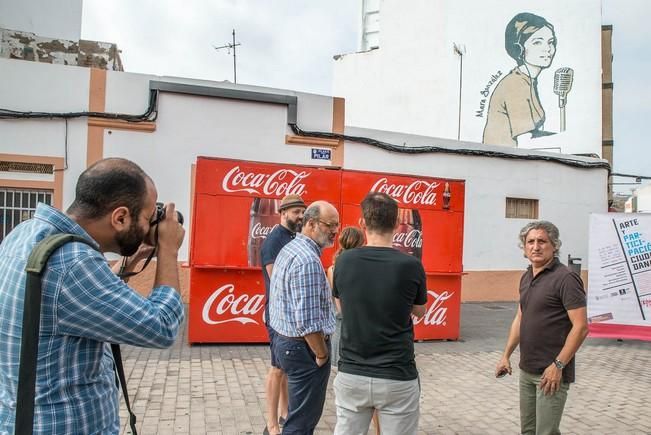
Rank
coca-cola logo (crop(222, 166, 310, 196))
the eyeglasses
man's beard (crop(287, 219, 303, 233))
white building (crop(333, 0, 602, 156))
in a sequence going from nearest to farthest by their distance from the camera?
the eyeglasses < man's beard (crop(287, 219, 303, 233)) < coca-cola logo (crop(222, 166, 310, 196)) < white building (crop(333, 0, 602, 156))

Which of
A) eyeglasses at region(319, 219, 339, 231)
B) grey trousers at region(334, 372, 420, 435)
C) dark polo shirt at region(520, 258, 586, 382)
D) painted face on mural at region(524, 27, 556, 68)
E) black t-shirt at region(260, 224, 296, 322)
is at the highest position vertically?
painted face on mural at region(524, 27, 556, 68)

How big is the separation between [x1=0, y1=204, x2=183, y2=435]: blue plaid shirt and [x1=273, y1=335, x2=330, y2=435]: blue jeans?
186cm

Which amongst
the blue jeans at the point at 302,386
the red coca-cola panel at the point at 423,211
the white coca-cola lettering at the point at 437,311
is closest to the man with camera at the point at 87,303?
the blue jeans at the point at 302,386

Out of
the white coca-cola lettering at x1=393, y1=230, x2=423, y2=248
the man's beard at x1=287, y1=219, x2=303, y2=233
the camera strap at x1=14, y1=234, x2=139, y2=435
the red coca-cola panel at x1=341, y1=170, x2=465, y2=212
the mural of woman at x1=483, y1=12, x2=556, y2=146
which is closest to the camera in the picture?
the camera strap at x1=14, y1=234, x2=139, y2=435

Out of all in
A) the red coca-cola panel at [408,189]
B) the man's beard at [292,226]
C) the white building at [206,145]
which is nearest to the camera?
the man's beard at [292,226]

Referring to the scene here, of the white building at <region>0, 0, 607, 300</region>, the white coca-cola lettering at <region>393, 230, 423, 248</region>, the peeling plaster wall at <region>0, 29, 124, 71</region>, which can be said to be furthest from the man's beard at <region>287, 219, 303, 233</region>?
the peeling plaster wall at <region>0, 29, 124, 71</region>

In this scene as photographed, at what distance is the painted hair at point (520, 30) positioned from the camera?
24.4 metres

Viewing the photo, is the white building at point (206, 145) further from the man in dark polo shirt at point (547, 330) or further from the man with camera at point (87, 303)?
the man with camera at point (87, 303)

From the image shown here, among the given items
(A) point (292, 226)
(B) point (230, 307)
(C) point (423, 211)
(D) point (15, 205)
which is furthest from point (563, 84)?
(A) point (292, 226)

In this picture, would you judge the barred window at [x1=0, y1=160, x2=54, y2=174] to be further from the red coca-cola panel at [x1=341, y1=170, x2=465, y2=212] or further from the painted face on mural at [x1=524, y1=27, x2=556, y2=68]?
the painted face on mural at [x1=524, y1=27, x2=556, y2=68]

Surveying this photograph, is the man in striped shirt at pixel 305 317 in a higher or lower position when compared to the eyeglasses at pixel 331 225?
lower

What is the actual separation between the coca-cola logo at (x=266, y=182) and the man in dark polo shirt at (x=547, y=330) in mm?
4603

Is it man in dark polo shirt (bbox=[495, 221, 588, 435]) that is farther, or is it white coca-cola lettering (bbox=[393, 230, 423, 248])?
white coca-cola lettering (bbox=[393, 230, 423, 248])

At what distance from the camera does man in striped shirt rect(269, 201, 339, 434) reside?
10.5 ft
